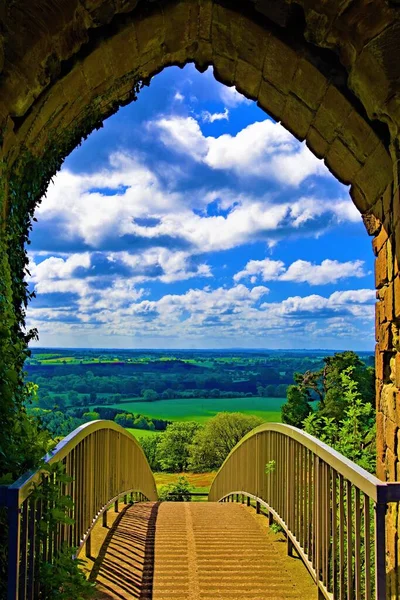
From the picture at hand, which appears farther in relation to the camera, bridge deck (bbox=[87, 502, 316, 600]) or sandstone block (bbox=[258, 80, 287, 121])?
sandstone block (bbox=[258, 80, 287, 121])

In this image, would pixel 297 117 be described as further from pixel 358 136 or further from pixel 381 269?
pixel 381 269

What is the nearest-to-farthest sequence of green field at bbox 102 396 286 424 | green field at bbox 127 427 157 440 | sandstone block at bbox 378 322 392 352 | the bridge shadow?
the bridge shadow
sandstone block at bbox 378 322 392 352
green field at bbox 127 427 157 440
green field at bbox 102 396 286 424

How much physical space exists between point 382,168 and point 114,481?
13.9 ft

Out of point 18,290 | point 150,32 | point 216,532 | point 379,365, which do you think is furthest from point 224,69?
point 216,532

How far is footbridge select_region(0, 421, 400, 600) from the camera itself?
2441mm

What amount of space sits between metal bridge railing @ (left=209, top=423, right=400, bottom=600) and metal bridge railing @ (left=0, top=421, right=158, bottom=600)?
1.53 meters

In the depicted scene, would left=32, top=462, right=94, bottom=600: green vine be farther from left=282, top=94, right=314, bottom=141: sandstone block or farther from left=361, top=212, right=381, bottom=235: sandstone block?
left=282, top=94, right=314, bottom=141: sandstone block

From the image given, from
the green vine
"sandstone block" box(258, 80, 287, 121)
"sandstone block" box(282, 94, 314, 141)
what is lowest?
the green vine

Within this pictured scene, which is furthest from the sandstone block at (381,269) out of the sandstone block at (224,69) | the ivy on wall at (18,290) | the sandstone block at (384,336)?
the ivy on wall at (18,290)

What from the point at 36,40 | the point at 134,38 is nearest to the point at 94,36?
the point at 134,38

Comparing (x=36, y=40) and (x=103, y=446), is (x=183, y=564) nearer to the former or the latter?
(x=103, y=446)

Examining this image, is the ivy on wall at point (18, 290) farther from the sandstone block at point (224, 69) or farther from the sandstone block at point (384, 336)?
the sandstone block at point (384, 336)

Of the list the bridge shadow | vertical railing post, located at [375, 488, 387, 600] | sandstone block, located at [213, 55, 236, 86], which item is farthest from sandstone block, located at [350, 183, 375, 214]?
the bridge shadow

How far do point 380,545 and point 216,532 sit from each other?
10.4ft
